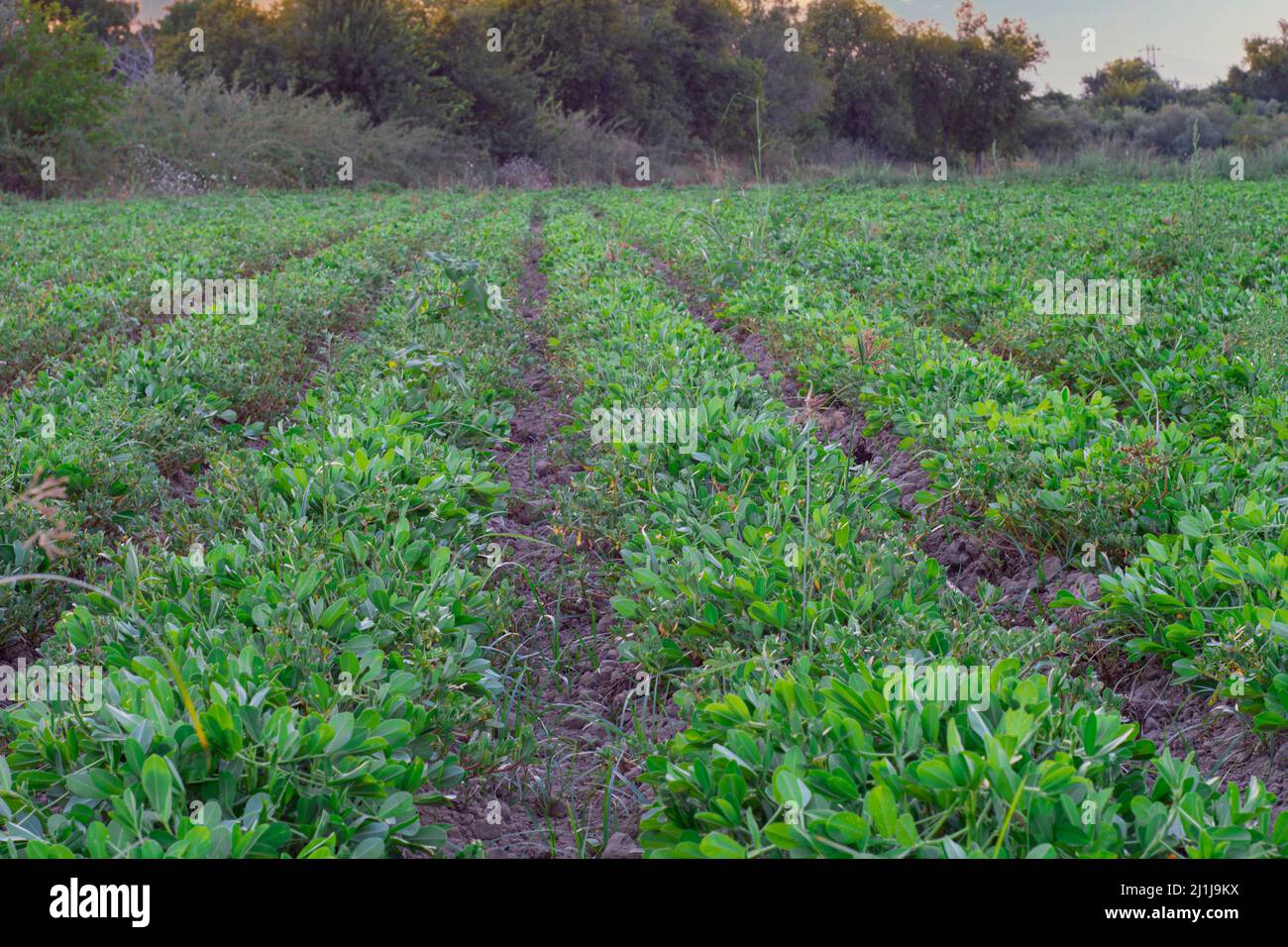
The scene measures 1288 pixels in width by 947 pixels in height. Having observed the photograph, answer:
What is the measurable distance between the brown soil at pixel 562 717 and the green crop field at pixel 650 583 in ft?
0.05

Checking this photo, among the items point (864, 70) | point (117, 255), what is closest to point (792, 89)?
point (864, 70)

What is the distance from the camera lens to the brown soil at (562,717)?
7.87ft

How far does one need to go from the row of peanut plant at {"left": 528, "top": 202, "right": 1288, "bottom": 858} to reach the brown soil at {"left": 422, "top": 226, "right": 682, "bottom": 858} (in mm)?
156

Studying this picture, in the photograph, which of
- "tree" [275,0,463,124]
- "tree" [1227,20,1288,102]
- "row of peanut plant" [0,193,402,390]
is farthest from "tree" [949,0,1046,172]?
"row of peanut plant" [0,193,402,390]

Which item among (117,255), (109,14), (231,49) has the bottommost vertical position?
(117,255)

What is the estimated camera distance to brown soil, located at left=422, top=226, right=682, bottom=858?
7.87 ft

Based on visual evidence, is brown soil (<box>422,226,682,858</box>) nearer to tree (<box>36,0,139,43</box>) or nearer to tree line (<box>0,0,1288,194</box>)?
tree line (<box>0,0,1288,194</box>)

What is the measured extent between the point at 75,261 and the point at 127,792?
1038 centimetres

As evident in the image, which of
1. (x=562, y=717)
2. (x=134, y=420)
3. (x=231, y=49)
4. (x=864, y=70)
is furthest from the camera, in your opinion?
(x=864, y=70)

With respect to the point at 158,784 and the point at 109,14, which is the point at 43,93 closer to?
the point at 158,784

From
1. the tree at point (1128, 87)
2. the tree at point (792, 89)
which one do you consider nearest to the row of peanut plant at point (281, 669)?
the tree at point (792, 89)

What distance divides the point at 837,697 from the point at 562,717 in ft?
3.41

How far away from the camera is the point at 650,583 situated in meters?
3.02
